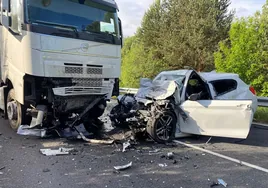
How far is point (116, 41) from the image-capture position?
6.19m

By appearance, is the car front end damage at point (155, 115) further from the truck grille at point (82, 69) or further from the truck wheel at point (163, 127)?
the truck grille at point (82, 69)

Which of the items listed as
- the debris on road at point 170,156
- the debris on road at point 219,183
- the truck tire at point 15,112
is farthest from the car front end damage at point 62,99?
the debris on road at point 219,183

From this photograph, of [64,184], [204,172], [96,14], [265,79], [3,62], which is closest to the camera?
[64,184]

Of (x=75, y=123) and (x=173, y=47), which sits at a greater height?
(x=173, y=47)

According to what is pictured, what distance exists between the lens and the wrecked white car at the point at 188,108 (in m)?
5.28

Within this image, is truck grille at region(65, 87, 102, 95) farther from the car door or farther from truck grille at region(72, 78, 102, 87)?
the car door

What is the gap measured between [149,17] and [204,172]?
76.1ft

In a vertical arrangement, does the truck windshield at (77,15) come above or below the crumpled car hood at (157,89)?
above

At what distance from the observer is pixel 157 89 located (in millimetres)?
6188

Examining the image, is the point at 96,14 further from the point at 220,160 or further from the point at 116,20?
the point at 220,160

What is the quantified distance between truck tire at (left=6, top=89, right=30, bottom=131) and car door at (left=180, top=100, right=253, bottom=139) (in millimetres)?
3511

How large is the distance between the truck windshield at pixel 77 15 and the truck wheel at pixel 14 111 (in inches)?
77.6

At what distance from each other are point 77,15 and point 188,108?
10.1 ft

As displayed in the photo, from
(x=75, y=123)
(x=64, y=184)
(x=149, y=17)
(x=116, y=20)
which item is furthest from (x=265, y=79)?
(x=149, y=17)
